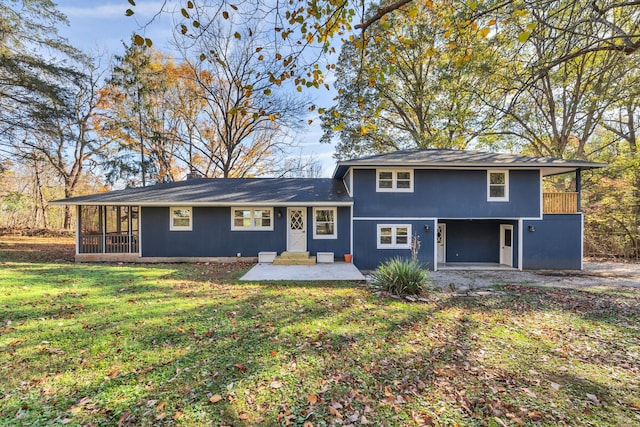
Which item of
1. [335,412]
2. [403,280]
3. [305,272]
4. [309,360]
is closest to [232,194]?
[305,272]

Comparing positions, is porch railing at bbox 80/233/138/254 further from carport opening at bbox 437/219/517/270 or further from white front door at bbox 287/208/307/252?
carport opening at bbox 437/219/517/270

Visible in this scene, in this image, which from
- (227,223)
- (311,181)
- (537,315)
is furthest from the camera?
(311,181)

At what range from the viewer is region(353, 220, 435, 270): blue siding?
11406 mm

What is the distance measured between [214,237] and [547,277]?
1288cm

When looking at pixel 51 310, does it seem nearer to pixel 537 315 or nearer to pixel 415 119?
pixel 537 315

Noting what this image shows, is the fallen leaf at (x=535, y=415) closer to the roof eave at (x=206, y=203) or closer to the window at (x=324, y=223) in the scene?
the roof eave at (x=206, y=203)

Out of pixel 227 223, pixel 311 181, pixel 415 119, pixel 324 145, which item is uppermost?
pixel 415 119

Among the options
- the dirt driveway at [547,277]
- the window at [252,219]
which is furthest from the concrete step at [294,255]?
the dirt driveway at [547,277]

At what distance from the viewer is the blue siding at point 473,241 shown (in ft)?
42.8

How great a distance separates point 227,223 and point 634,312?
12.5m

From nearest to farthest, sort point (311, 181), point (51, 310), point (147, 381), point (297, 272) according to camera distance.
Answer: point (147, 381)
point (51, 310)
point (297, 272)
point (311, 181)

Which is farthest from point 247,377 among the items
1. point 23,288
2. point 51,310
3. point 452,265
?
point 452,265

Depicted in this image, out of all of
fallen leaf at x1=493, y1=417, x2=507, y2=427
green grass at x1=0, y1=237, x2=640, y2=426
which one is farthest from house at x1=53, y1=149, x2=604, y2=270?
fallen leaf at x1=493, y1=417, x2=507, y2=427

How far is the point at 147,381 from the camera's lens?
3.07 meters
